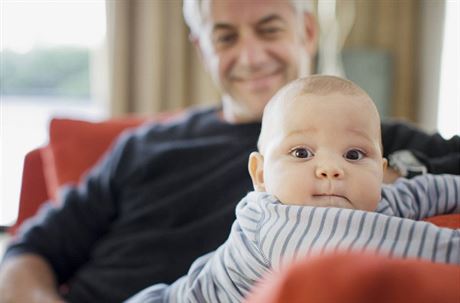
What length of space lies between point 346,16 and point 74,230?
7.23 ft

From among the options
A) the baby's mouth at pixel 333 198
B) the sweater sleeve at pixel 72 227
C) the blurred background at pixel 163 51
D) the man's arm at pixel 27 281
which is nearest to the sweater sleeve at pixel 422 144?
the baby's mouth at pixel 333 198

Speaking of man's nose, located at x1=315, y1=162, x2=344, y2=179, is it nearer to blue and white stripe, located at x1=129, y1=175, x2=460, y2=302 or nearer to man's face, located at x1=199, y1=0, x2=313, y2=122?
blue and white stripe, located at x1=129, y1=175, x2=460, y2=302

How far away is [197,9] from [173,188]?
0.43 metres

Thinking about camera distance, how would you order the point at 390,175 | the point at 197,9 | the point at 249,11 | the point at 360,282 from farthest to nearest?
the point at 197,9, the point at 249,11, the point at 390,175, the point at 360,282

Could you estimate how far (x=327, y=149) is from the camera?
606 millimetres

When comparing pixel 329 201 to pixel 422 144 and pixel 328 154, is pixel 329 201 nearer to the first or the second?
pixel 328 154

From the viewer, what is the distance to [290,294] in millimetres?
392

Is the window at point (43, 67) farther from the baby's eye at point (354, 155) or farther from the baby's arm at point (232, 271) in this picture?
the baby's eye at point (354, 155)

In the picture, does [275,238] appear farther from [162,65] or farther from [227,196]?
[162,65]

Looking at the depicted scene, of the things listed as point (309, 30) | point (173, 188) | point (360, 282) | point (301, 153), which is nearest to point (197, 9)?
point (309, 30)

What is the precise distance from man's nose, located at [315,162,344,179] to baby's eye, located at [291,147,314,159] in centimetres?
3

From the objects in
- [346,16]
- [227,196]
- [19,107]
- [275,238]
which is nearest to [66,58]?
[19,107]

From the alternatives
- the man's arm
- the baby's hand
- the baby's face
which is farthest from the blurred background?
the baby's face

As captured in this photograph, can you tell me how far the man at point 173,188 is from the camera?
102cm
